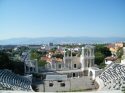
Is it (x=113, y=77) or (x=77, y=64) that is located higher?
(x=77, y=64)

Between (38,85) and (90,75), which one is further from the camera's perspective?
(90,75)

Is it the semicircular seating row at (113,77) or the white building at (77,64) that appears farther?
the white building at (77,64)

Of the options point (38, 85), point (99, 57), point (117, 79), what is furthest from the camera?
point (99, 57)

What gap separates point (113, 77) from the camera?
71.5ft

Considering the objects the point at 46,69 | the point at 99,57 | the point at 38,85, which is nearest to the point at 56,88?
the point at 38,85

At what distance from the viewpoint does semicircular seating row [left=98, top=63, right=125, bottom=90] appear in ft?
63.0

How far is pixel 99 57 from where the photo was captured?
33.8m

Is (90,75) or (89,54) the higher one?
(89,54)

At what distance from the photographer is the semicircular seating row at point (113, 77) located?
1919cm

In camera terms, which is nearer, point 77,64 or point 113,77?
point 113,77

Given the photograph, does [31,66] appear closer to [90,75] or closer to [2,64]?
[2,64]

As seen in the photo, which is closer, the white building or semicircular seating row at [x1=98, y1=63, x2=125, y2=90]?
semicircular seating row at [x1=98, y1=63, x2=125, y2=90]

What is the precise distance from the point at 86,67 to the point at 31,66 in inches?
241

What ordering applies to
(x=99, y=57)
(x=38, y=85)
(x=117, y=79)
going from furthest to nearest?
(x=99, y=57) < (x=38, y=85) < (x=117, y=79)
